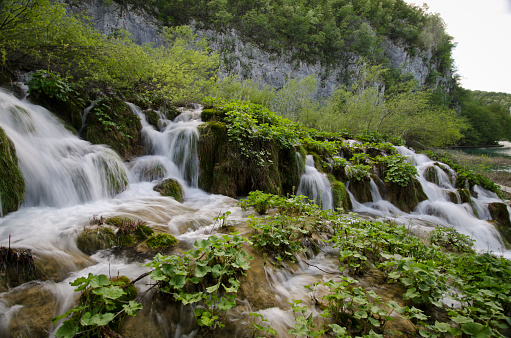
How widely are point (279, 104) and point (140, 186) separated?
56.5 feet

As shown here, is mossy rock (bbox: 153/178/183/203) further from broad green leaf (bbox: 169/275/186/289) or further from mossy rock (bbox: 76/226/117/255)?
broad green leaf (bbox: 169/275/186/289)

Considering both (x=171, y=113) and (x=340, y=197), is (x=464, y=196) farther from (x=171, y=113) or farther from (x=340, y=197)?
(x=171, y=113)

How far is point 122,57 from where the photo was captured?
7375 mm

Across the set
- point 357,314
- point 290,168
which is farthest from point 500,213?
point 357,314

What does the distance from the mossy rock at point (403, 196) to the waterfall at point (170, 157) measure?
290 inches

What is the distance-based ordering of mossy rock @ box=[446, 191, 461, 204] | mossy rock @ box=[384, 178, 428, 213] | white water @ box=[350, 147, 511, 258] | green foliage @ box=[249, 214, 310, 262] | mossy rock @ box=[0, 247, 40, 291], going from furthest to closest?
mossy rock @ box=[446, 191, 461, 204]
mossy rock @ box=[384, 178, 428, 213]
white water @ box=[350, 147, 511, 258]
green foliage @ box=[249, 214, 310, 262]
mossy rock @ box=[0, 247, 40, 291]

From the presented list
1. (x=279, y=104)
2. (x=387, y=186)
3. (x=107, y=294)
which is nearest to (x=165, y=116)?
(x=107, y=294)

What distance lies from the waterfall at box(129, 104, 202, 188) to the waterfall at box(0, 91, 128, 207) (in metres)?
0.80

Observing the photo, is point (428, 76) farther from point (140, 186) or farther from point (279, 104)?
point (140, 186)

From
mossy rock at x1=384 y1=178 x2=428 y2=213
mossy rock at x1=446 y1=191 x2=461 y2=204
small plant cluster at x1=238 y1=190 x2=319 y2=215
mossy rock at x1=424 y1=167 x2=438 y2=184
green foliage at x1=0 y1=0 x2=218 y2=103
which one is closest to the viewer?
small plant cluster at x1=238 y1=190 x2=319 y2=215

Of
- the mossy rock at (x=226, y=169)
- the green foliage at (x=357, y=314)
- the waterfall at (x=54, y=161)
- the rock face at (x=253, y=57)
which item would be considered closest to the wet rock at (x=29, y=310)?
the green foliage at (x=357, y=314)

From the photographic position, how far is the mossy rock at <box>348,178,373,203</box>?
27.2ft

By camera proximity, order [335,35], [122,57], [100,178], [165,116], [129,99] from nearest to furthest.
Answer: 1. [100,178]
2. [122,57]
3. [129,99]
4. [165,116]
5. [335,35]

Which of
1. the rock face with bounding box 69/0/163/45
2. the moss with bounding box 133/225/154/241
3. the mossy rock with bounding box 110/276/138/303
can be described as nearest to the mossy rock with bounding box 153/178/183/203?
the moss with bounding box 133/225/154/241
